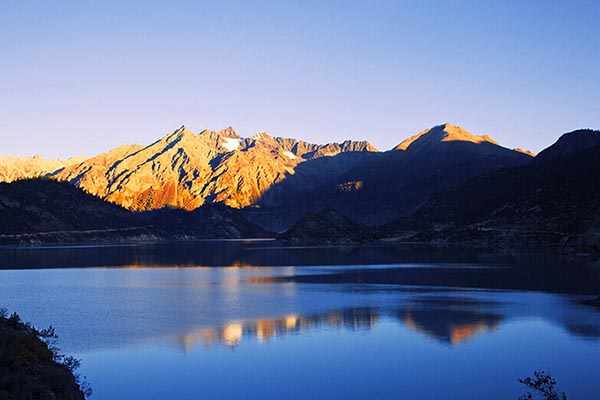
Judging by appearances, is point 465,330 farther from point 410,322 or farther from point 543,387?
point 543,387

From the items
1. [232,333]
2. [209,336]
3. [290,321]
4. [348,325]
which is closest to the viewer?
[209,336]

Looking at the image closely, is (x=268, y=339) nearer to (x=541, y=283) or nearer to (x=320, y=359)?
(x=320, y=359)

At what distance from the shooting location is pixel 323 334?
48719 millimetres

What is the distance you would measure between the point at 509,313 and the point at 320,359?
25124 millimetres

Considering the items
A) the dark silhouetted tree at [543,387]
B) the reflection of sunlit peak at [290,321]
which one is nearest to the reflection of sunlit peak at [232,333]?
the reflection of sunlit peak at [290,321]

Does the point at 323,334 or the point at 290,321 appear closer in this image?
the point at 323,334

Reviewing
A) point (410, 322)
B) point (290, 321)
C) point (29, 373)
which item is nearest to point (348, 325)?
point (290, 321)

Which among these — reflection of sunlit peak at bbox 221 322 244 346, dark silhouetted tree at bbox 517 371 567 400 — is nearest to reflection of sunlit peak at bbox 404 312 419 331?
reflection of sunlit peak at bbox 221 322 244 346

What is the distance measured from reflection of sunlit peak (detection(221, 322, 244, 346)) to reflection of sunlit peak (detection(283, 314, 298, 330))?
150 inches

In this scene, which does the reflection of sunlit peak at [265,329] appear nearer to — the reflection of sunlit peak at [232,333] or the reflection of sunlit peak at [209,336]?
the reflection of sunlit peak at [232,333]

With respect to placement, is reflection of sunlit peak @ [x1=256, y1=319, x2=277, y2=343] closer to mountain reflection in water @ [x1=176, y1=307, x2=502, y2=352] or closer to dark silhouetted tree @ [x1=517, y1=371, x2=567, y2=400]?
mountain reflection in water @ [x1=176, y1=307, x2=502, y2=352]

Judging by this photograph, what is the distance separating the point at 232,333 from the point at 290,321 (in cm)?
716

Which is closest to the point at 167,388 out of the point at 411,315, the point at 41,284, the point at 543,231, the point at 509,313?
the point at 411,315

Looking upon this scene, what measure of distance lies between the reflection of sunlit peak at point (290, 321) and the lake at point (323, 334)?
0.09m
